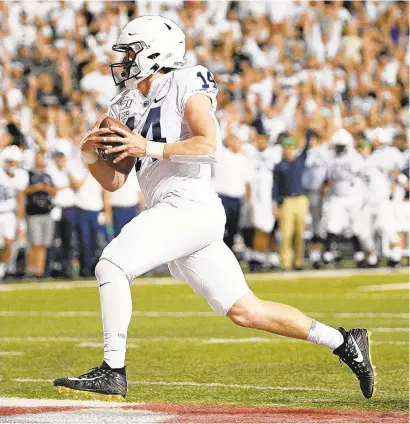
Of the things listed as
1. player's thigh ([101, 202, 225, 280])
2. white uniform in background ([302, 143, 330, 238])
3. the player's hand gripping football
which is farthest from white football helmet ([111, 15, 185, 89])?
white uniform in background ([302, 143, 330, 238])

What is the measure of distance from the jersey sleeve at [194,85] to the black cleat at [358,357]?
4.64 feet

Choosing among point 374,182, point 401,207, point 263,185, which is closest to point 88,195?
point 263,185

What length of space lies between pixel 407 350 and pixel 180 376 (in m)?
2.10

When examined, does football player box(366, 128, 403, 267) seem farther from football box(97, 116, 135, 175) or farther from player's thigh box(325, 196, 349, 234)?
football box(97, 116, 135, 175)

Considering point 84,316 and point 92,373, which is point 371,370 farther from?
→ point 84,316

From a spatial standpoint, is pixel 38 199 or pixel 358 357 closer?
pixel 358 357

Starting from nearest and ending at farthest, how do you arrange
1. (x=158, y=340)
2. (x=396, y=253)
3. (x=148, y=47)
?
1. (x=148, y=47)
2. (x=158, y=340)
3. (x=396, y=253)

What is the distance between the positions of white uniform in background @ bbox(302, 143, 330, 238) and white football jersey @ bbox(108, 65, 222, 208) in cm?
1163

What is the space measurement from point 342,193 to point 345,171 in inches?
12.9

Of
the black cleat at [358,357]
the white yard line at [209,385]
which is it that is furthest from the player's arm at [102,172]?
the white yard line at [209,385]

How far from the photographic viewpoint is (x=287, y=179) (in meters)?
17.2

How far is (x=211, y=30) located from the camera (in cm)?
2130

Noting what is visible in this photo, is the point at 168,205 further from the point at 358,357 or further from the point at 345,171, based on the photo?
the point at 345,171

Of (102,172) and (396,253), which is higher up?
(102,172)
